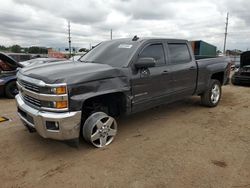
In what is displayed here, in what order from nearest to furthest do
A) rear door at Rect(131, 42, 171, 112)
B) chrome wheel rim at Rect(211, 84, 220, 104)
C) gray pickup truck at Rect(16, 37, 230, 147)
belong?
1. gray pickup truck at Rect(16, 37, 230, 147)
2. rear door at Rect(131, 42, 171, 112)
3. chrome wheel rim at Rect(211, 84, 220, 104)

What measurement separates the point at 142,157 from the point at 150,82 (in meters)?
1.53

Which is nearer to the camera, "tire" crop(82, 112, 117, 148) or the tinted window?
"tire" crop(82, 112, 117, 148)

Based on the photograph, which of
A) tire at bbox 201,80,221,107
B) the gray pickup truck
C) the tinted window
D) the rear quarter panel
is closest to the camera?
the gray pickup truck

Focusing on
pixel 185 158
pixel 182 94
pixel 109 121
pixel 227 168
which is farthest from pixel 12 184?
pixel 182 94

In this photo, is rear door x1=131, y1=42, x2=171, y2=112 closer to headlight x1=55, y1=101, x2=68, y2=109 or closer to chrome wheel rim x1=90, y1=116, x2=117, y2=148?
chrome wheel rim x1=90, y1=116, x2=117, y2=148

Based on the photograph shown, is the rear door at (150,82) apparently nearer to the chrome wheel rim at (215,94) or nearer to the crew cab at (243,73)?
the chrome wheel rim at (215,94)

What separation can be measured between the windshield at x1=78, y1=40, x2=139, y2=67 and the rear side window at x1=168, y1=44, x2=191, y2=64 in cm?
102

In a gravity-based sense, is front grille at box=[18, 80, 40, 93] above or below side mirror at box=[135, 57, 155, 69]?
below

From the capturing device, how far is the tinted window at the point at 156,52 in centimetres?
460

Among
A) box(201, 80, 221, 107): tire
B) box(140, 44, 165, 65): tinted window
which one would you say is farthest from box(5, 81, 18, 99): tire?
box(201, 80, 221, 107): tire

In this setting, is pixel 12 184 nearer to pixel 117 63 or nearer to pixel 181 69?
pixel 117 63

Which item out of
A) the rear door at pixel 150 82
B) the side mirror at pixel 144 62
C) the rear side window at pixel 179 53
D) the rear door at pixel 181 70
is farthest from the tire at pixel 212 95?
the side mirror at pixel 144 62

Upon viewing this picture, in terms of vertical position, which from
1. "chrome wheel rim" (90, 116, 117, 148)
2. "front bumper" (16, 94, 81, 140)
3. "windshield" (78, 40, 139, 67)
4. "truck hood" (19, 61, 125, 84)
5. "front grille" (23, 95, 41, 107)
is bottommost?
"chrome wheel rim" (90, 116, 117, 148)

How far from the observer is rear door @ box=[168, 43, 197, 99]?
5.14m
